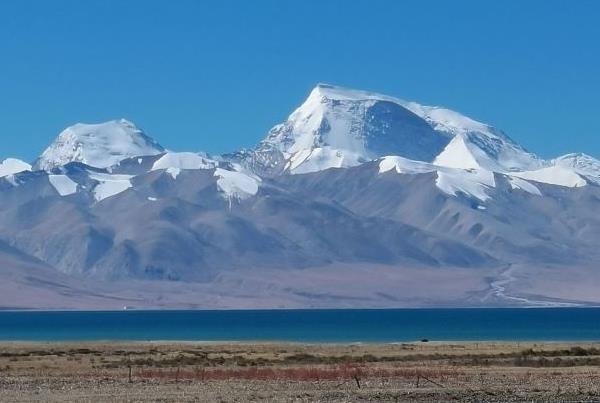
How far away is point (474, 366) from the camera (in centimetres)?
7181

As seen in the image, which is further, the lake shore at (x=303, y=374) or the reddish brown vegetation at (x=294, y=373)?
the reddish brown vegetation at (x=294, y=373)

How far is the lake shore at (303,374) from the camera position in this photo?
53.1m

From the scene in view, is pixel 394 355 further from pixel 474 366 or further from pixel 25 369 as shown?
pixel 25 369

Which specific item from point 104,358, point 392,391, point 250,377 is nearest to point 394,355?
point 104,358

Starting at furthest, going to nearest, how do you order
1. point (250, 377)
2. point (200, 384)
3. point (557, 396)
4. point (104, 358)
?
point (104, 358) < point (250, 377) < point (200, 384) < point (557, 396)

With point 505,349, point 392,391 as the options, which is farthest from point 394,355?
point 392,391

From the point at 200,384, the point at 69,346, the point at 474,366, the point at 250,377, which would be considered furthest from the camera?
the point at 69,346

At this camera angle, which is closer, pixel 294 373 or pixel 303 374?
pixel 303 374

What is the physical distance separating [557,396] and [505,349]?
39853 mm

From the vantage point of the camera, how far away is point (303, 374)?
211 feet

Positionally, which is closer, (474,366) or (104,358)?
(474,366)

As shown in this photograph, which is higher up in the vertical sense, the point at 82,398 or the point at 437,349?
the point at 437,349

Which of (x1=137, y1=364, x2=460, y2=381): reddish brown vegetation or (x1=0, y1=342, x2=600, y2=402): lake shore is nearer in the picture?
(x1=0, y1=342, x2=600, y2=402): lake shore

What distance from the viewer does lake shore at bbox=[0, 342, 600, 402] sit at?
2090 inches
